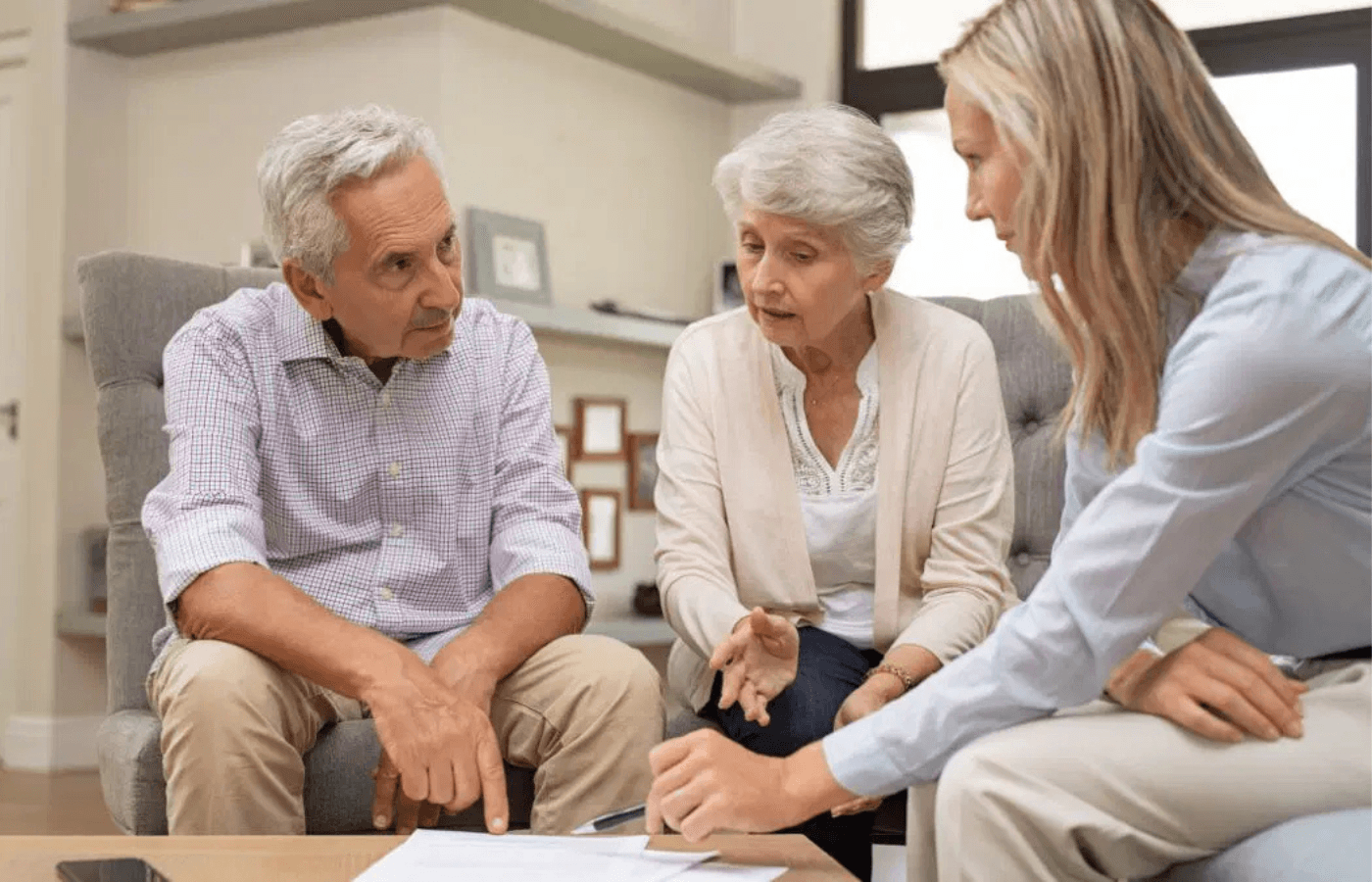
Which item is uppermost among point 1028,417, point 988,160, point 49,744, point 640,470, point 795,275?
point 988,160

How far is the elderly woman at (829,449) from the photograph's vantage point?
6.37 ft

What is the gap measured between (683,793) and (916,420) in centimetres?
89

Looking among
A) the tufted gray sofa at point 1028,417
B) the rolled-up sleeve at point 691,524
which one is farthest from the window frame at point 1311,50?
the rolled-up sleeve at point 691,524

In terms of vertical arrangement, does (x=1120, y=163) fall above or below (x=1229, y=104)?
above

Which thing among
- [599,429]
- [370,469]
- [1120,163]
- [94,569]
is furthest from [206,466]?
[94,569]

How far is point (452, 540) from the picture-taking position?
2018 mm

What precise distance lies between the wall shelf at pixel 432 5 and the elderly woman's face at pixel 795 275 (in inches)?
92.4

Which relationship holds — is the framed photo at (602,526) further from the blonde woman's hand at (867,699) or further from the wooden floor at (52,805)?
the blonde woman's hand at (867,699)

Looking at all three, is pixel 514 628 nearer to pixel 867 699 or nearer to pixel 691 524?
pixel 691 524

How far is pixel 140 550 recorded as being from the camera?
6.68ft

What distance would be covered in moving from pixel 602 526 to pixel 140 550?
107 inches

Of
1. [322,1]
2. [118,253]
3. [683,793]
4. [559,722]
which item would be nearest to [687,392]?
[559,722]

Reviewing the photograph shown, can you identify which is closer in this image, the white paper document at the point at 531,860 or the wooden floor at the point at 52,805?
the white paper document at the point at 531,860

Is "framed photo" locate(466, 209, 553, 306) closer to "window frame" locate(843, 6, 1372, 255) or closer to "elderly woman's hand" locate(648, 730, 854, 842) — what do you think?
"window frame" locate(843, 6, 1372, 255)
